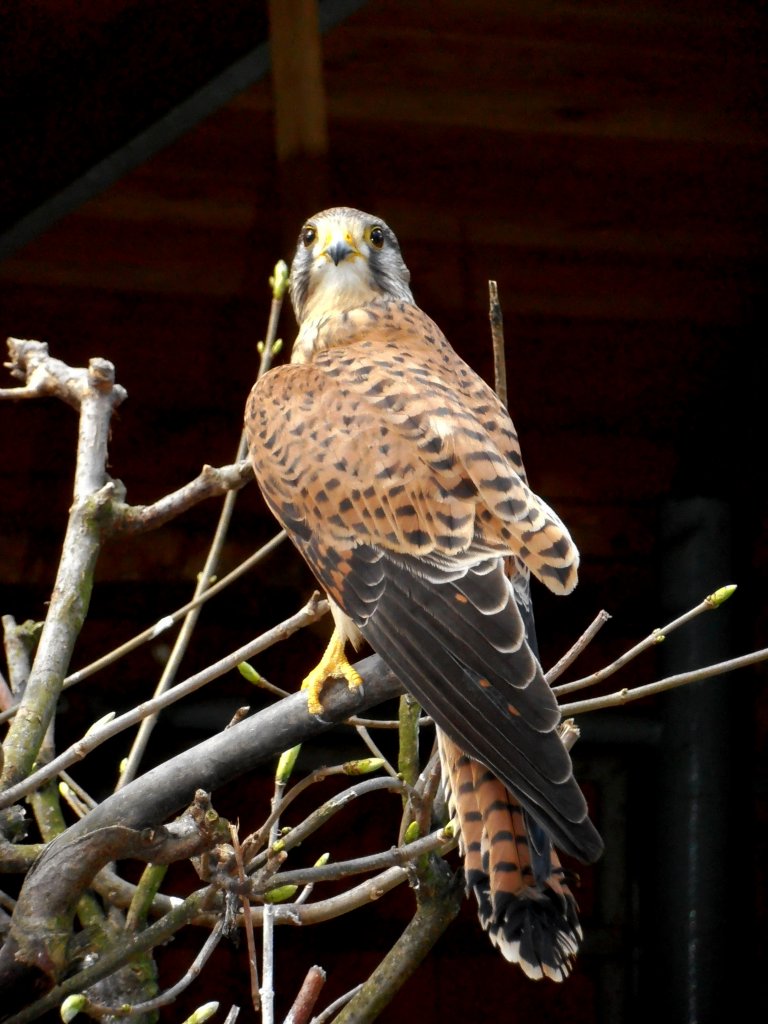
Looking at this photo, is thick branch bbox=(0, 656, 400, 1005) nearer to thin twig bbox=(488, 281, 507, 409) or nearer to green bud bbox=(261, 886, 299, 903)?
green bud bbox=(261, 886, 299, 903)

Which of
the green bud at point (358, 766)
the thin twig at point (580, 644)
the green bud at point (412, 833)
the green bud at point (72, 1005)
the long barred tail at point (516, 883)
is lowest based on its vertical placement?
the green bud at point (72, 1005)

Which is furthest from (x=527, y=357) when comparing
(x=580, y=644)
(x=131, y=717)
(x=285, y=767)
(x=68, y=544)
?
(x=131, y=717)

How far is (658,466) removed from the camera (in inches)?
163

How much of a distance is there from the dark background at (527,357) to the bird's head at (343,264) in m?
0.73

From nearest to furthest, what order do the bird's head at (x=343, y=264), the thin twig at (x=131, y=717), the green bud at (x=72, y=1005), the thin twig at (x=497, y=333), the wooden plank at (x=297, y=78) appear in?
the green bud at (x=72, y=1005) < the thin twig at (x=131, y=717) < the thin twig at (x=497, y=333) < the bird's head at (x=343, y=264) < the wooden plank at (x=297, y=78)

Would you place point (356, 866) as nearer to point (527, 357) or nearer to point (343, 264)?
point (343, 264)

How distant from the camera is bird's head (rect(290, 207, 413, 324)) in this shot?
2.49 metres

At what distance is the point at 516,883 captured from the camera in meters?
1.48

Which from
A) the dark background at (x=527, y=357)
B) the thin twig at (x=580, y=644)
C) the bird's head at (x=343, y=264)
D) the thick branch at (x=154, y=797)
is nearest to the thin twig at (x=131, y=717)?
the thick branch at (x=154, y=797)

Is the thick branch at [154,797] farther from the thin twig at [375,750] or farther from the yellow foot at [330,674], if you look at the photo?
the thin twig at [375,750]

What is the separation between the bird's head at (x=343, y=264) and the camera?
2.49 meters

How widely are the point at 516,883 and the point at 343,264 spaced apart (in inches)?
51.5

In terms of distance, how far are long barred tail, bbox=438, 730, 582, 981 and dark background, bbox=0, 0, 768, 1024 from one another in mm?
2006

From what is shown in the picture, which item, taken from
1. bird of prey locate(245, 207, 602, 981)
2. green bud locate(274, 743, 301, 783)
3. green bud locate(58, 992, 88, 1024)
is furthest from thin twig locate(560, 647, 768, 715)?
green bud locate(58, 992, 88, 1024)
